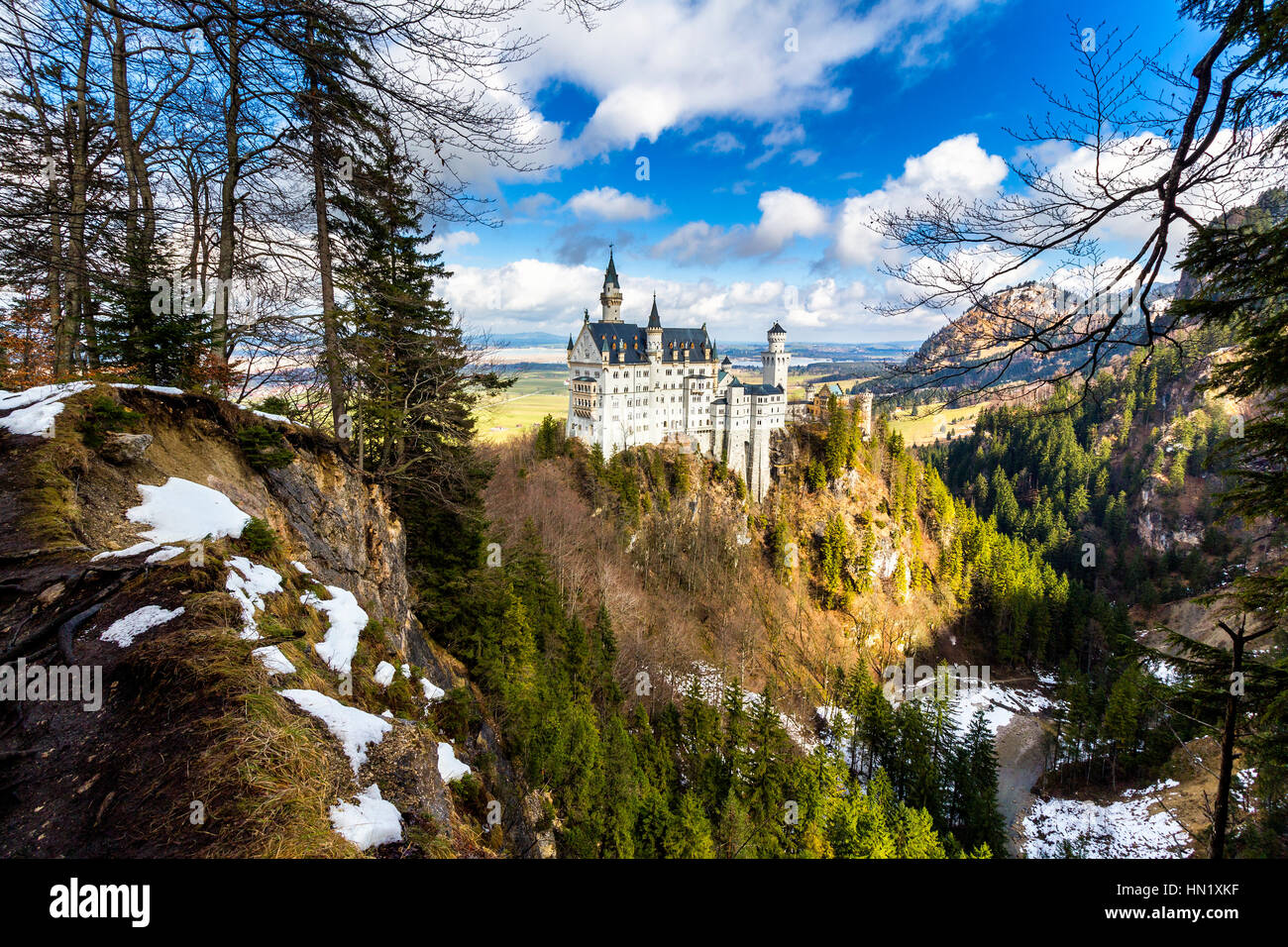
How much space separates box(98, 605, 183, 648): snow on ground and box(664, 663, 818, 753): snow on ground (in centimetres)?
3825

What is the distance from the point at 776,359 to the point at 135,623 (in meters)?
72.7

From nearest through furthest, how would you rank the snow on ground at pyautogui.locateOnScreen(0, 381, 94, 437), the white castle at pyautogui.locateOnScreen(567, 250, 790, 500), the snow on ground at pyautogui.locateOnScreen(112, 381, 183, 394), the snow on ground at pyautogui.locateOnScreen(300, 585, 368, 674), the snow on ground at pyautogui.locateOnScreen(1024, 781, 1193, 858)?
the snow on ground at pyautogui.locateOnScreen(0, 381, 94, 437)
the snow on ground at pyautogui.locateOnScreen(300, 585, 368, 674)
the snow on ground at pyautogui.locateOnScreen(112, 381, 183, 394)
the snow on ground at pyautogui.locateOnScreen(1024, 781, 1193, 858)
the white castle at pyautogui.locateOnScreen(567, 250, 790, 500)

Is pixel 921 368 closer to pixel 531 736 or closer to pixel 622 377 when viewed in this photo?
pixel 531 736

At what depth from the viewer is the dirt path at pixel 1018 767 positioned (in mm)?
38625

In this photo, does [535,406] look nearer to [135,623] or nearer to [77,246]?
[77,246]

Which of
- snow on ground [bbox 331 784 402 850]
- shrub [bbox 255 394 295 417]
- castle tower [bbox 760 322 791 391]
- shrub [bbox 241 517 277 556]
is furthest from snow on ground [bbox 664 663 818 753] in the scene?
castle tower [bbox 760 322 791 391]

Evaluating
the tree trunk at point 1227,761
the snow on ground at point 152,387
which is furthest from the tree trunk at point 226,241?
the tree trunk at point 1227,761

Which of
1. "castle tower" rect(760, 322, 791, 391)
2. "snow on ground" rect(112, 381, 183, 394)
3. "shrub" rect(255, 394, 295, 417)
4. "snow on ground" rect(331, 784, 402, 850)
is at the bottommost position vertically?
"snow on ground" rect(331, 784, 402, 850)

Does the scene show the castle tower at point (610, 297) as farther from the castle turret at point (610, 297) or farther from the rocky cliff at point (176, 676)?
the rocky cliff at point (176, 676)

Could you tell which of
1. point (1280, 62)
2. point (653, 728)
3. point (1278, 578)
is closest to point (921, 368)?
point (1280, 62)

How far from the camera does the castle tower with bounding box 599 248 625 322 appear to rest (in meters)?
65.4

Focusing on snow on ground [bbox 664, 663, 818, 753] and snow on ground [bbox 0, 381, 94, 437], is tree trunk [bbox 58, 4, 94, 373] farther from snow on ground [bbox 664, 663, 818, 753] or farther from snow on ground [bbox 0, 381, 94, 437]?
snow on ground [bbox 664, 663, 818, 753]

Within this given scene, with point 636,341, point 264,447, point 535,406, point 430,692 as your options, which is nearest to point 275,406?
point 264,447

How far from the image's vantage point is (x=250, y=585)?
581 cm
